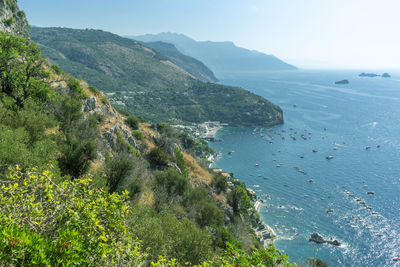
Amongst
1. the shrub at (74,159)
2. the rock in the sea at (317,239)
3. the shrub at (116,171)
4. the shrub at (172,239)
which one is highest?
the shrub at (74,159)

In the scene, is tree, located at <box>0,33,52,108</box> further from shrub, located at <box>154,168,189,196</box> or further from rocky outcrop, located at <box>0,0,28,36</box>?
rocky outcrop, located at <box>0,0,28,36</box>

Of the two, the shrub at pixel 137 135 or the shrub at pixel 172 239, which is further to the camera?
the shrub at pixel 137 135

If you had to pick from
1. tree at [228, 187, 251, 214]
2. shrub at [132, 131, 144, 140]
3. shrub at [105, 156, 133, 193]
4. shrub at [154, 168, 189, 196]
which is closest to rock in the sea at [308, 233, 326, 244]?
tree at [228, 187, 251, 214]

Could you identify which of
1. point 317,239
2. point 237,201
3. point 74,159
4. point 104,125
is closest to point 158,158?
point 104,125

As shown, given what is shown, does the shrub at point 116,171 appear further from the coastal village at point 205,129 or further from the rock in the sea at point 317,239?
the coastal village at point 205,129

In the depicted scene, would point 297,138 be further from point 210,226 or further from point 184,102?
point 210,226

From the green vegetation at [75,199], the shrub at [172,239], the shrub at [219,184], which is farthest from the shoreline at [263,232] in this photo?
the shrub at [172,239]

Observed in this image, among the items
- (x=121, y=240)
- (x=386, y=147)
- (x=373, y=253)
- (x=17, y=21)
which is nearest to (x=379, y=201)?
(x=373, y=253)
